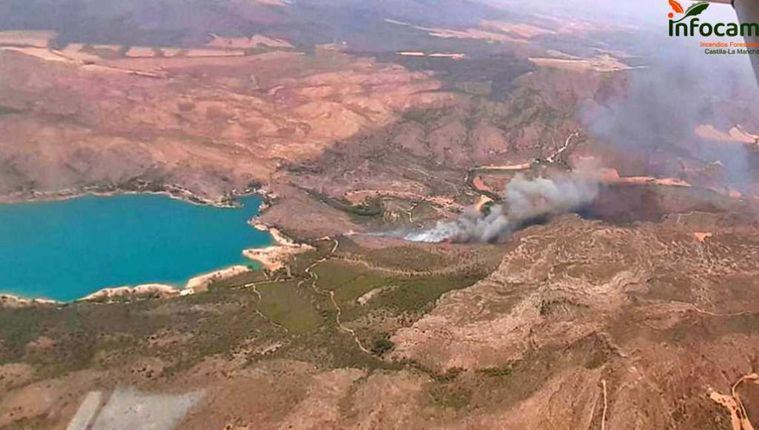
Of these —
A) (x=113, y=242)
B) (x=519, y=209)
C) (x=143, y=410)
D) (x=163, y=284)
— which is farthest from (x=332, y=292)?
(x=519, y=209)

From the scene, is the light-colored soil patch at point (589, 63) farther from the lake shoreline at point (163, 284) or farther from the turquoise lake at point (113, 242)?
the turquoise lake at point (113, 242)

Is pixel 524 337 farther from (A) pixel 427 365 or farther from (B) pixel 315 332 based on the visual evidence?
(B) pixel 315 332

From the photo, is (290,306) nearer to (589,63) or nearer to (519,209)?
(519,209)

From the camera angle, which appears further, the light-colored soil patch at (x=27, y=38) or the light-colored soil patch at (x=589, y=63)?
the light-colored soil patch at (x=589, y=63)

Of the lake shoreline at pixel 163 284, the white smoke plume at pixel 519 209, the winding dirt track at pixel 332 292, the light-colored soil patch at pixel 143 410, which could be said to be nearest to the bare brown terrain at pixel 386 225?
the light-colored soil patch at pixel 143 410

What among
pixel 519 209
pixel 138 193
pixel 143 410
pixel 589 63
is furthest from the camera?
pixel 589 63
